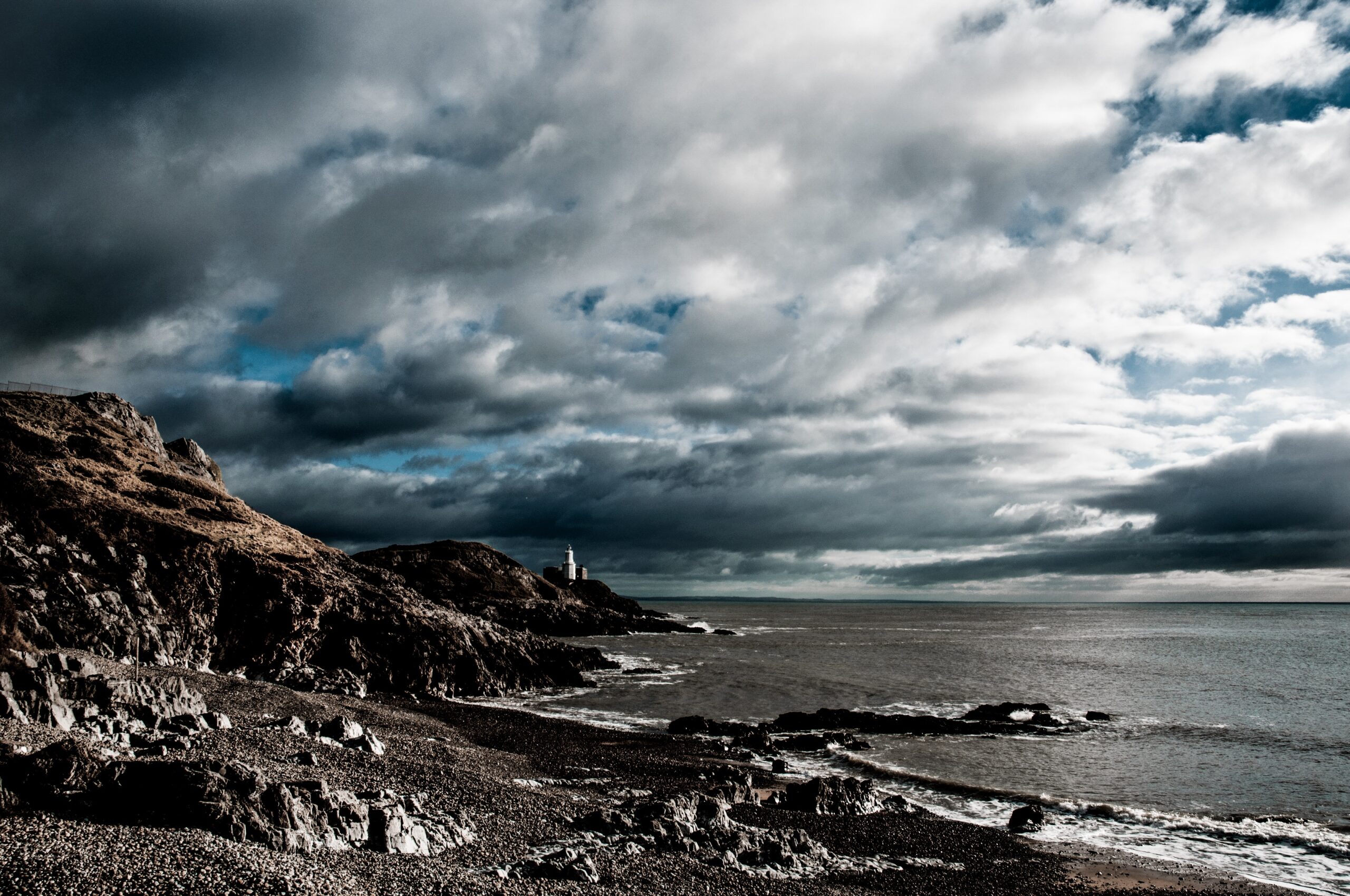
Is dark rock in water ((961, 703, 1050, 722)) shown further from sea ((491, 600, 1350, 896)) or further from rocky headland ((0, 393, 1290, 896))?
sea ((491, 600, 1350, 896))

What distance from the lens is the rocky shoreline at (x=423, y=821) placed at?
1378 cm

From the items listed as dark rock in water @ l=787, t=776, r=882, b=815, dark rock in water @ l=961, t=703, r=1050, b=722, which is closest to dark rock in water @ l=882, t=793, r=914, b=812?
dark rock in water @ l=787, t=776, r=882, b=815

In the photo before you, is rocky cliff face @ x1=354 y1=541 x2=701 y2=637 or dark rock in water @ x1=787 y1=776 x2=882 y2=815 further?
rocky cliff face @ x1=354 y1=541 x2=701 y2=637

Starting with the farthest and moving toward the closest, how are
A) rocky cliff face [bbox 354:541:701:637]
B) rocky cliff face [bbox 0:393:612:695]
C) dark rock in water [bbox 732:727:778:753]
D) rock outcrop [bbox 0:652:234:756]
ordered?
1. rocky cliff face [bbox 354:541:701:637]
2. rocky cliff face [bbox 0:393:612:695]
3. dark rock in water [bbox 732:727:778:753]
4. rock outcrop [bbox 0:652:234:756]

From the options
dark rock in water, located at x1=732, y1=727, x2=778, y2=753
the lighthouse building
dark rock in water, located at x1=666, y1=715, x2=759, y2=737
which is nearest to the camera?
dark rock in water, located at x1=732, y1=727, x2=778, y2=753

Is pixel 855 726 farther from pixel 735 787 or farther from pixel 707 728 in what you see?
pixel 735 787

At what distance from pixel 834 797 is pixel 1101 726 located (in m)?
27.6

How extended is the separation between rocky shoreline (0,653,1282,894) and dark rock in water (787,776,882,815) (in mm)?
78

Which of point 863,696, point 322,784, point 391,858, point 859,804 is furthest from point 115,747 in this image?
point 863,696

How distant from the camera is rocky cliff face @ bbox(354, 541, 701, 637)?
116 metres

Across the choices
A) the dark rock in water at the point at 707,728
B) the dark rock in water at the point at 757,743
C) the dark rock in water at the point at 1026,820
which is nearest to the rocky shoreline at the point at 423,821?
the dark rock in water at the point at 1026,820

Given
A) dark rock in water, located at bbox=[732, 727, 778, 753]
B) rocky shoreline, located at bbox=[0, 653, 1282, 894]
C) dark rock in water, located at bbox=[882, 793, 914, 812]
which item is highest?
rocky shoreline, located at bbox=[0, 653, 1282, 894]

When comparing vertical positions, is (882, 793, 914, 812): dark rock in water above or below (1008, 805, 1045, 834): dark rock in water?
above

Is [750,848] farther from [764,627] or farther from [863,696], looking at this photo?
[764,627]
